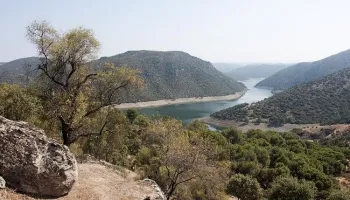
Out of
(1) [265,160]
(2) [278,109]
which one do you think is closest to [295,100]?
(2) [278,109]

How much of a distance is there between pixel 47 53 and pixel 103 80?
3.95 meters

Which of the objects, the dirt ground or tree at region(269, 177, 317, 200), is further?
tree at region(269, 177, 317, 200)

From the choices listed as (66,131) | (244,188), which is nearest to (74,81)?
(66,131)

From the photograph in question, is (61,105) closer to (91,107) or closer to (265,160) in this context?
(91,107)

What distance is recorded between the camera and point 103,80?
70.5 feet

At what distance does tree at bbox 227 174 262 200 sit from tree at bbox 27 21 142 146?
791 inches

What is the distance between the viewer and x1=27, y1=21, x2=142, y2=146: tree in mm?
20547

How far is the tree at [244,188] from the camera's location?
3644cm

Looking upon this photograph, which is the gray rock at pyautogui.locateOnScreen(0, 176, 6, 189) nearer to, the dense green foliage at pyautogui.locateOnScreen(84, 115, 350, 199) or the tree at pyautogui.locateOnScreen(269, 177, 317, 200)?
the dense green foliage at pyautogui.locateOnScreen(84, 115, 350, 199)

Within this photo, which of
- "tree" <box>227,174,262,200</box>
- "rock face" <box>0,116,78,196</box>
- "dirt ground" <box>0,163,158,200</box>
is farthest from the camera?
"tree" <box>227,174,262,200</box>

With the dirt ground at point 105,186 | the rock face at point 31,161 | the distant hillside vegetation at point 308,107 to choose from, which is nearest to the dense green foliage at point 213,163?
the dirt ground at point 105,186

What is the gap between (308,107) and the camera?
160375 millimetres

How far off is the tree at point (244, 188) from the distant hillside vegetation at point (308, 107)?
4303 inches

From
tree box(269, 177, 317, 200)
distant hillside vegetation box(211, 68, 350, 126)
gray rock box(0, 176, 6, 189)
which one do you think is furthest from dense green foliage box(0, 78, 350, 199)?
distant hillside vegetation box(211, 68, 350, 126)
